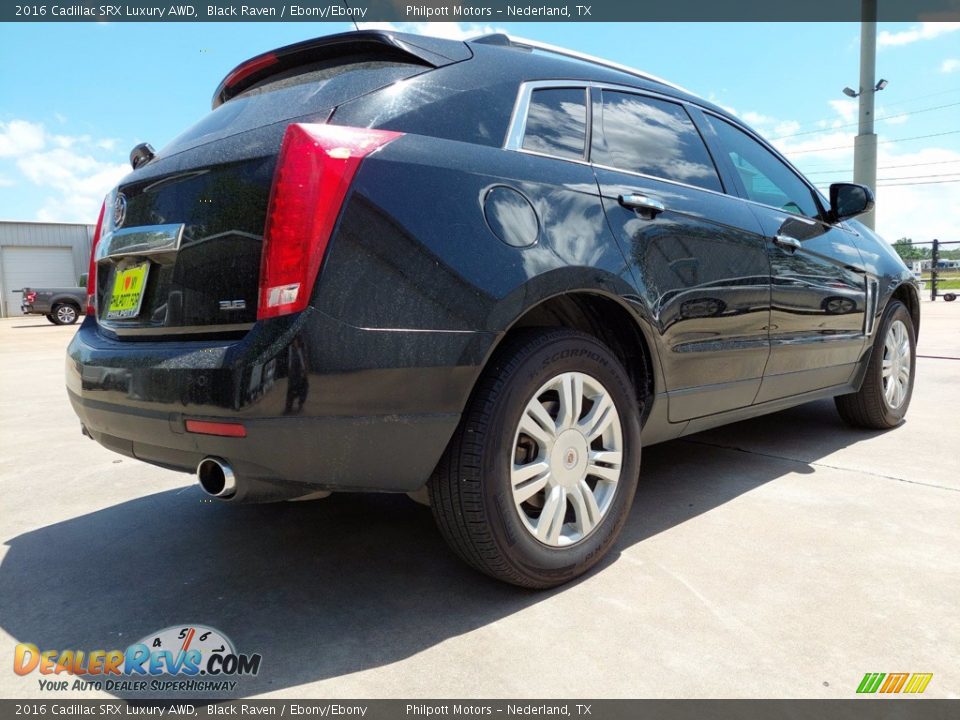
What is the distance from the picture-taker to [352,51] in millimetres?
2211

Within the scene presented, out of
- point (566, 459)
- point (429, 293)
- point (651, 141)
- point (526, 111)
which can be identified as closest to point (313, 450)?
point (429, 293)

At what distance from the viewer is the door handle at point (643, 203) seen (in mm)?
2393

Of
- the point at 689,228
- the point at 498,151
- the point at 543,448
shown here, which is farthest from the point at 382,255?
the point at 689,228

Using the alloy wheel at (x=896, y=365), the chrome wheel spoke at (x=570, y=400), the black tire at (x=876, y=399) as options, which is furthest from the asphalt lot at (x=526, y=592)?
the alloy wheel at (x=896, y=365)

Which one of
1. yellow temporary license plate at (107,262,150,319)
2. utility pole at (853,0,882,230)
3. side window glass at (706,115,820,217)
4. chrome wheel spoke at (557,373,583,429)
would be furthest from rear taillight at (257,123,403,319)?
utility pole at (853,0,882,230)

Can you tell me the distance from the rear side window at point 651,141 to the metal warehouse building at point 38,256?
35169 mm

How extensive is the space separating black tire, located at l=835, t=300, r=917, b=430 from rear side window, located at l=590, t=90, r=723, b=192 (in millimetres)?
1842

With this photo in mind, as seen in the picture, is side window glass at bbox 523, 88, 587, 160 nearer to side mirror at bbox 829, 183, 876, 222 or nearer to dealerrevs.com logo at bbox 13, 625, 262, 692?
dealerrevs.com logo at bbox 13, 625, 262, 692

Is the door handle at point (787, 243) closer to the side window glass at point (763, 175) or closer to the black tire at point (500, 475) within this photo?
the side window glass at point (763, 175)

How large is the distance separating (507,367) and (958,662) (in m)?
1.36

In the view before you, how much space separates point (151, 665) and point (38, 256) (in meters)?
37.7

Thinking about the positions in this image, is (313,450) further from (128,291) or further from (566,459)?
(128,291)

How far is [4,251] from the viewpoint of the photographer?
107ft

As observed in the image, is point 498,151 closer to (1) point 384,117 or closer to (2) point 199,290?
(1) point 384,117
